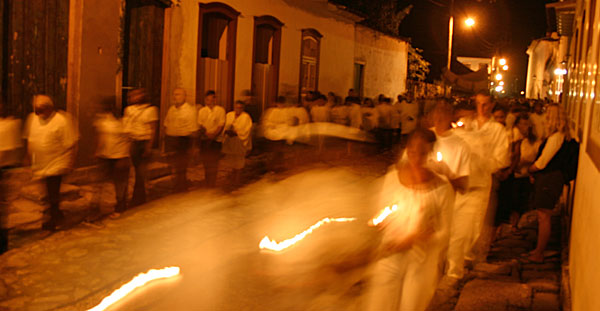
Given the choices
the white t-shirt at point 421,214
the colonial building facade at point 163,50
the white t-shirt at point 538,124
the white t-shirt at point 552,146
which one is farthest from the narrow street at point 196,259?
the white t-shirt at point 538,124

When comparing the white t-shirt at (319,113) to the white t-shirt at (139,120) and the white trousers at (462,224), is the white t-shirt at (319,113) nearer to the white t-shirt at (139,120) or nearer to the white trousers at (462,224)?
the white t-shirt at (139,120)

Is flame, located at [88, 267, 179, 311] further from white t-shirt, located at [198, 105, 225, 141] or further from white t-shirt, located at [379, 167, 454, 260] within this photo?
white t-shirt, located at [198, 105, 225, 141]

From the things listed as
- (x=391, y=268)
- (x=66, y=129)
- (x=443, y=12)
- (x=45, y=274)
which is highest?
(x=443, y=12)

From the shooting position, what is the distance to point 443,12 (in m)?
52.5

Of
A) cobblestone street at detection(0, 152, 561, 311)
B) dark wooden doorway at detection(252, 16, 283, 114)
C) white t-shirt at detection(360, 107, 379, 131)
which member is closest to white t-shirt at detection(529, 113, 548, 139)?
cobblestone street at detection(0, 152, 561, 311)

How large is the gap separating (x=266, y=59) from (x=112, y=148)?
1177cm

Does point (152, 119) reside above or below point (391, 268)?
above

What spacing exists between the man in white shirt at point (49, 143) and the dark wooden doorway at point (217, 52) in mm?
8234

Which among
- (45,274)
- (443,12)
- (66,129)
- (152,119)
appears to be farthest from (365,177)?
(443,12)

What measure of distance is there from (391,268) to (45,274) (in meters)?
3.77

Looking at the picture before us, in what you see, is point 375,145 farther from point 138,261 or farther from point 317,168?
point 138,261

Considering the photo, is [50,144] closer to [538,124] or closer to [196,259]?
[196,259]

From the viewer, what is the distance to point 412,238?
4914 millimetres

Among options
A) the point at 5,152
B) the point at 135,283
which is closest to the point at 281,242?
the point at 135,283
